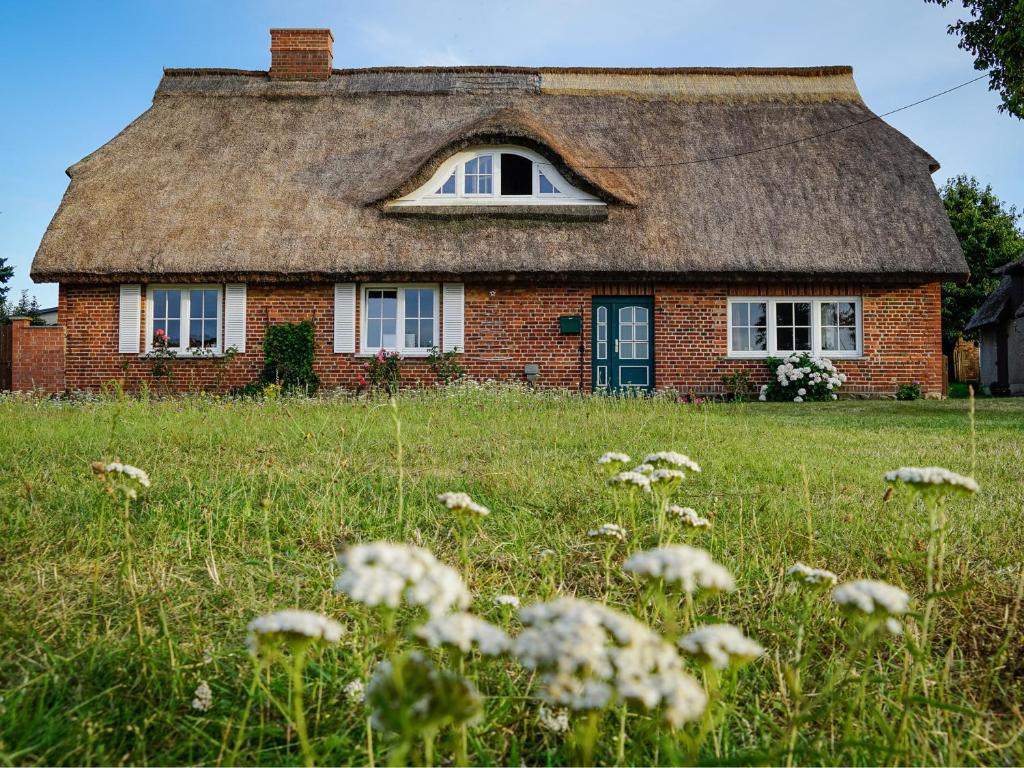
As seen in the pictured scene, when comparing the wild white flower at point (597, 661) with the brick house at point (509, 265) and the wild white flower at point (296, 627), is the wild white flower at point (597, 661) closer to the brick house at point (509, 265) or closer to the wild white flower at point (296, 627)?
the wild white flower at point (296, 627)

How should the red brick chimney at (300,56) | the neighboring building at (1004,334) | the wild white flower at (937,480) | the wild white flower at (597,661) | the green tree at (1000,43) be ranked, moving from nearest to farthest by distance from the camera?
1. the wild white flower at (597,661)
2. the wild white flower at (937,480)
3. the green tree at (1000,43)
4. the red brick chimney at (300,56)
5. the neighboring building at (1004,334)

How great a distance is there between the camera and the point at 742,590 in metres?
2.24

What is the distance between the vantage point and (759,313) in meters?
12.9

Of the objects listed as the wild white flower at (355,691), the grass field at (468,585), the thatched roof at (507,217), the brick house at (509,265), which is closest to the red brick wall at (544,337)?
the brick house at (509,265)

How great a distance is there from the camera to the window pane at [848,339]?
508 inches

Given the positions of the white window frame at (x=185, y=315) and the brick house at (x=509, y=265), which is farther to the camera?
the white window frame at (x=185, y=315)

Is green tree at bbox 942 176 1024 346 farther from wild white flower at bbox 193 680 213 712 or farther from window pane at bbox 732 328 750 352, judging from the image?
wild white flower at bbox 193 680 213 712

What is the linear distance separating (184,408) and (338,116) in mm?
9523

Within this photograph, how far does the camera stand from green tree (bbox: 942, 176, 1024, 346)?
27.3 meters

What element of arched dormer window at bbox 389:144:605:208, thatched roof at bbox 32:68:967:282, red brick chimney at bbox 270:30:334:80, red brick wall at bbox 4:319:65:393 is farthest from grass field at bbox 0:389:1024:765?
red brick chimney at bbox 270:30:334:80

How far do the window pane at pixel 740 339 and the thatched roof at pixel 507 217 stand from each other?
1100mm

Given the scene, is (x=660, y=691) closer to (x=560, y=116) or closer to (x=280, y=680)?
(x=280, y=680)

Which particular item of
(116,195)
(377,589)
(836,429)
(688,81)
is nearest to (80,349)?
(116,195)

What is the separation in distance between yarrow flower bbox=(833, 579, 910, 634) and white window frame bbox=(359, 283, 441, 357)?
458 inches
